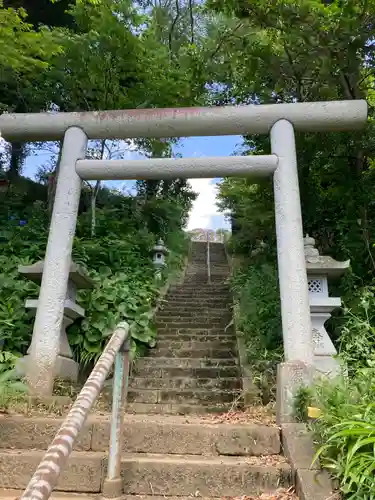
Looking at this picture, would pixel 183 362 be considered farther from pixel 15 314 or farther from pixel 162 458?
pixel 162 458

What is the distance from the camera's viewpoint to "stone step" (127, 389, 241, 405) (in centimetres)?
548

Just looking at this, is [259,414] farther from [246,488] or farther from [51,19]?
[51,19]

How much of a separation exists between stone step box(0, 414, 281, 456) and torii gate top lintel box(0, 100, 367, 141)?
321 cm

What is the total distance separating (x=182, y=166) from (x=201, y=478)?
3.15 meters

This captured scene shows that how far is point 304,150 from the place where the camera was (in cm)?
781

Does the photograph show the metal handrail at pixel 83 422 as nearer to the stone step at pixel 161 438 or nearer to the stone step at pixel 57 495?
the stone step at pixel 57 495

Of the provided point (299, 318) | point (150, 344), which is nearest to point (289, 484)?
point (299, 318)

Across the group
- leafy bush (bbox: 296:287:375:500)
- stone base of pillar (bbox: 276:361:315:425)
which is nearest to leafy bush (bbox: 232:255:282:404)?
stone base of pillar (bbox: 276:361:315:425)

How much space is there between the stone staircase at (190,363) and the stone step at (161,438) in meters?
1.30

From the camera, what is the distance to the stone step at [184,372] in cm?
597

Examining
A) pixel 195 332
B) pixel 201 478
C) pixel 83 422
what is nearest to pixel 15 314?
pixel 195 332

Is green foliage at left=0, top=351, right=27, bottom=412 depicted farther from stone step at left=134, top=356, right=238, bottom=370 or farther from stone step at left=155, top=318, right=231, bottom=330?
stone step at left=155, top=318, right=231, bottom=330

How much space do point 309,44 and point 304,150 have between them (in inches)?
82.7

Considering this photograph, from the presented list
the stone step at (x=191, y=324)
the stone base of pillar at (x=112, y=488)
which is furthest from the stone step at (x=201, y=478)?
the stone step at (x=191, y=324)
